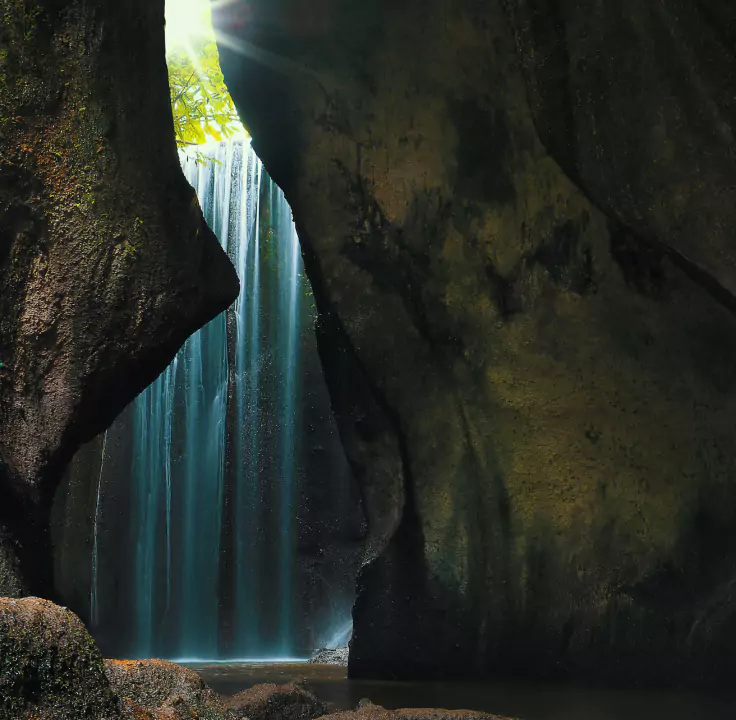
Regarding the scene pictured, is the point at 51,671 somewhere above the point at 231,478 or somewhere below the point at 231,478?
below

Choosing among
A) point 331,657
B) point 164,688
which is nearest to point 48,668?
point 164,688

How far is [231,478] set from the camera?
11633mm

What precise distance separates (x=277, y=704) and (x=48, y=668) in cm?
203

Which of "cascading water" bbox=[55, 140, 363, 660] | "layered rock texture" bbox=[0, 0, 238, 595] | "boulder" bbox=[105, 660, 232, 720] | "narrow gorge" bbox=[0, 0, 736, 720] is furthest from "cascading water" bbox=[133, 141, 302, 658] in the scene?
"boulder" bbox=[105, 660, 232, 720]

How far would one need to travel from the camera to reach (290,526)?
11359 mm

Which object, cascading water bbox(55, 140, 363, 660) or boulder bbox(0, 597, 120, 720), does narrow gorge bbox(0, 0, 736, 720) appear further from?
cascading water bbox(55, 140, 363, 660)

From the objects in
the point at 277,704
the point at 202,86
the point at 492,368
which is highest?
the point at 202,86

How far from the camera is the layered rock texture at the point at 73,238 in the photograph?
15.1ft

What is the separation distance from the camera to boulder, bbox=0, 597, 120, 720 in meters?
2.17

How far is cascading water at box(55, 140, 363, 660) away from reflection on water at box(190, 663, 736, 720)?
4665 mm

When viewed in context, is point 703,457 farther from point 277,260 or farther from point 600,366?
point 277,260

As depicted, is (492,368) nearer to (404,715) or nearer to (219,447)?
(404,715)

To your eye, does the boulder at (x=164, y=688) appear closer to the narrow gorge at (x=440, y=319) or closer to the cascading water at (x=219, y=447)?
the narrow gorge at (x=440, y=319)

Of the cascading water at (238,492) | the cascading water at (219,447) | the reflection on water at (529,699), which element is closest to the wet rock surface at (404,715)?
the reflection on water at (529,699)
